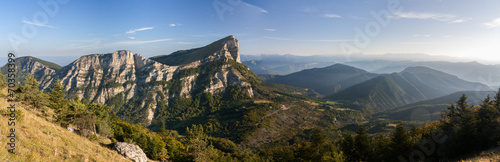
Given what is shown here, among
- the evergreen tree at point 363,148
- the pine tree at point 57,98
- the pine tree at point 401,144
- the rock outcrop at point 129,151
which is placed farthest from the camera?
the evergreen tree at point 363,148

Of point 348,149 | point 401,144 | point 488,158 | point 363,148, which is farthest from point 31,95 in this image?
point 401,144

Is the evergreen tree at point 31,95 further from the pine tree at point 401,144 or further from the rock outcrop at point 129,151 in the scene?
the pine tree at point 401,144

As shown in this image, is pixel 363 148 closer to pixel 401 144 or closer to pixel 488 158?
pixel 401 144

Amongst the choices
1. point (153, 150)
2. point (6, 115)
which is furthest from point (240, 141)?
point (6, 115)

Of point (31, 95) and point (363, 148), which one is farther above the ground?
point (31, 95)

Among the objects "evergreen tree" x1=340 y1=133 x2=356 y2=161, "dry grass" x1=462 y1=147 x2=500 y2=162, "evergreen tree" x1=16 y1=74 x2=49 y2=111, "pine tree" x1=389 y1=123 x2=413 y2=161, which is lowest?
"evergreen tree" x1=340 y1=133 x2=356 y2=161

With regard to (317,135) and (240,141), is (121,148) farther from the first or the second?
(240,141)

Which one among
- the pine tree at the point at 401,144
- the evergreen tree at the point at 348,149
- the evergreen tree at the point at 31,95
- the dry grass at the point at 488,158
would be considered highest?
the evergreen tree at the point at 31,95

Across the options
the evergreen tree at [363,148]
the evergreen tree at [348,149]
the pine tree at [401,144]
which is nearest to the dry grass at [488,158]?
the pine tree at [401,144]

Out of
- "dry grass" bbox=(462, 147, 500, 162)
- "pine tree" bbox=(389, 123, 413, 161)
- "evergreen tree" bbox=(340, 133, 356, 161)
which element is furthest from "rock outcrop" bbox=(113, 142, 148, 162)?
"pine tree" bbox=(389, 123, 413, 161)

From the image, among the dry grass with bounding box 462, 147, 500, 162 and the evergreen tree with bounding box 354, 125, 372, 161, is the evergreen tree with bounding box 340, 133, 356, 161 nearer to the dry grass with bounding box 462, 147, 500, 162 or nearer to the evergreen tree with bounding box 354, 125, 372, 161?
the evergreen tree with bounding box 354, 125, 372, 161

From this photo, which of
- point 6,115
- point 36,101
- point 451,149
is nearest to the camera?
point 6,115
